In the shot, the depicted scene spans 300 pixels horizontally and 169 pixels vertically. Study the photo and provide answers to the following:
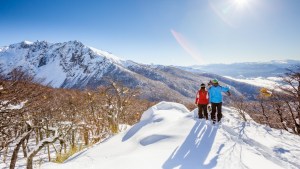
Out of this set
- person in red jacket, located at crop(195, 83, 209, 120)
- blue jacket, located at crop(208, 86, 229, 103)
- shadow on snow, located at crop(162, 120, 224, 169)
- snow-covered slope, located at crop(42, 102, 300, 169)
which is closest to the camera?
shadow on snow, located at crop(162, 120, 224, 169)

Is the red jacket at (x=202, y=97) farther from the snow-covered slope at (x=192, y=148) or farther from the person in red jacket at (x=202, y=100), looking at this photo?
the snow-covered slope at (x=192, y=148)

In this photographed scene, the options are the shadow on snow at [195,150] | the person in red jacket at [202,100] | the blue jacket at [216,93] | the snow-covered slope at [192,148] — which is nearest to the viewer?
the shadow on snow at [195,150]

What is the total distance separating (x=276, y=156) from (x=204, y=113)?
4766 millimetres

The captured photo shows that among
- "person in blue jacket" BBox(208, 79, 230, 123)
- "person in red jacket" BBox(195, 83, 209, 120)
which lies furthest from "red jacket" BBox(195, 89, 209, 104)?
"person in blue jacket" BBox(208, 79, 230, 123)

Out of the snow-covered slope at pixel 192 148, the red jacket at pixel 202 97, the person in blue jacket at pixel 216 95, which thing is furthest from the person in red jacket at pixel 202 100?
the snow-covered slope at pixel 192 148

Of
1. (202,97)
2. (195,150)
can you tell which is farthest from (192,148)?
(202,97)

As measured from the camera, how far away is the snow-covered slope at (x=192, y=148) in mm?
9305

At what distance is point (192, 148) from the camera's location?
10430 mm

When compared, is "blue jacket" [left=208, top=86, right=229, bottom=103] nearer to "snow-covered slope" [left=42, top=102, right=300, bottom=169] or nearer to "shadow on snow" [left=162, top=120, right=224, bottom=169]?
"snow-covered slope" [left=42, top=102, right=300, bottom=169]

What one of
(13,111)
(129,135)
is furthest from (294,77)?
(13,111)

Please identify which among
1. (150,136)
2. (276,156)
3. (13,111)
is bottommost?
(276,156)

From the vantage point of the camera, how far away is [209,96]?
14.6 m

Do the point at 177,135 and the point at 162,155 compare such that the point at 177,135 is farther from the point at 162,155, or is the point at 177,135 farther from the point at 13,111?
the point at 13,111

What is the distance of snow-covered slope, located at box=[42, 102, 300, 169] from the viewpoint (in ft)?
30.5
